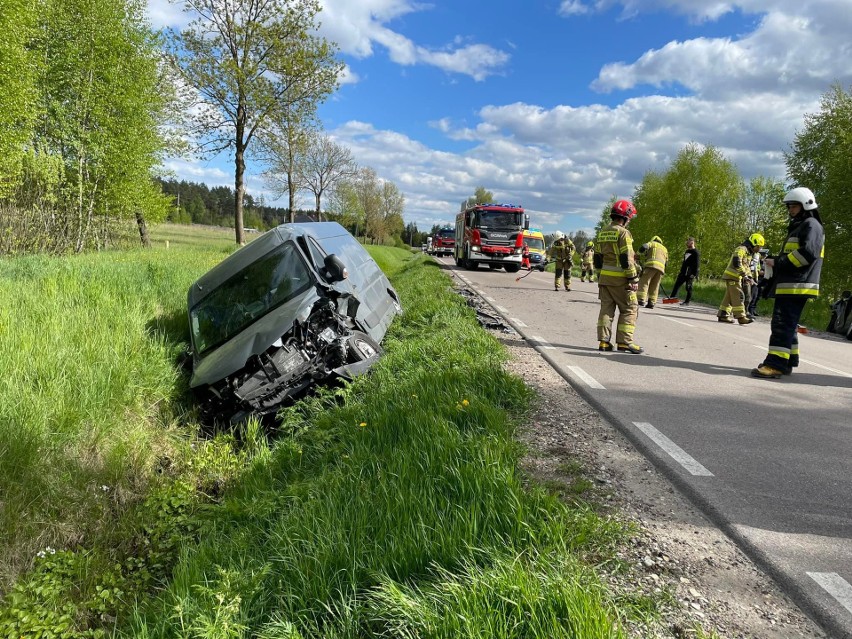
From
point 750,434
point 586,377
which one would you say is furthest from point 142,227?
point 750,434

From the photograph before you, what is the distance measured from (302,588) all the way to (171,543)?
1566 mm

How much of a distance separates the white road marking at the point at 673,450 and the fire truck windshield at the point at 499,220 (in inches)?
775

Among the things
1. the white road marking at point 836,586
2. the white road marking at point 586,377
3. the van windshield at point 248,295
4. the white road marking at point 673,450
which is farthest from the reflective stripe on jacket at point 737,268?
the white road marking at point 836,586

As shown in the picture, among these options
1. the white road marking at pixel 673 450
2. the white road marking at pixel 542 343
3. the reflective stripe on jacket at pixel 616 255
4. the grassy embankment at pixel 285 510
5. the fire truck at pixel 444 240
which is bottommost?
the grassy embankment at pixel 285 510

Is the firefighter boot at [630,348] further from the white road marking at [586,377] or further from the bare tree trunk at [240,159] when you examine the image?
the bare tree trunk at [240,159]

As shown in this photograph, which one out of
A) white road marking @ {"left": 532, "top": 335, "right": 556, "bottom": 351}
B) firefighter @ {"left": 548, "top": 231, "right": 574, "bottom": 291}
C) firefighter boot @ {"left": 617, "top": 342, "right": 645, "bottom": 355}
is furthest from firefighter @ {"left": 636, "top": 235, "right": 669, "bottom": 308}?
firefighter boot @ {"left": 617, "top": 342, "right": 645, "bottom": 355}

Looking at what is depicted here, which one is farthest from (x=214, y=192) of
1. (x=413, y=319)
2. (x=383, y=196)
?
(x=413, y=319)

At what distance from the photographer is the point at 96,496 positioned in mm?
3752

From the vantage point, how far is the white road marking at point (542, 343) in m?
7.07

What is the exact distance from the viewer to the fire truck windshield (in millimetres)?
23047

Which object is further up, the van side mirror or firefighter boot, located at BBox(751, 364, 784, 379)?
the van side mirror

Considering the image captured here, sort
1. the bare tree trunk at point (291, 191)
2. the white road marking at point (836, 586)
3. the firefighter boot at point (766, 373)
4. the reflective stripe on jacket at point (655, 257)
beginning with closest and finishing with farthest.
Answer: the white road marking at point (836, 586) < the firefighter boot at point (766, 373) < the reflective stripe on jacket at point (655, 257) < the bare tree trunk at point (291, 191)

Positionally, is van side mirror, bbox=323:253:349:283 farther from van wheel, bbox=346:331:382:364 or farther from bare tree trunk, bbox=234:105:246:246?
bare tree trunk, bbox=234:105:246:246

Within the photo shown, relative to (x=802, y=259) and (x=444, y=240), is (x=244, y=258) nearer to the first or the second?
(x=802, y=259)
